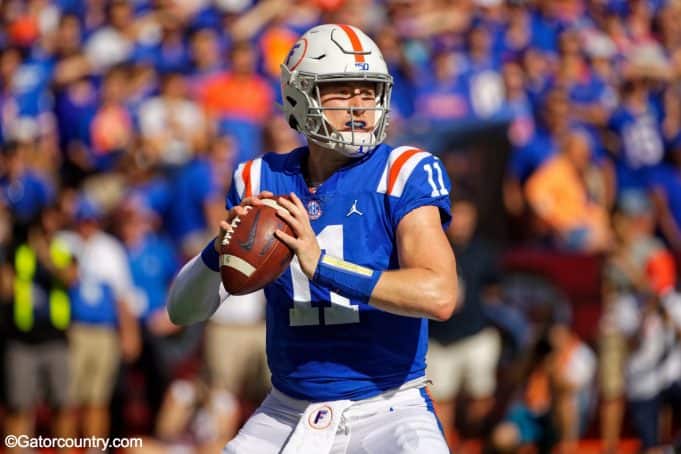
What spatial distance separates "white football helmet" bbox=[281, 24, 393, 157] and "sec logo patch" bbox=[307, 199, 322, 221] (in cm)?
19

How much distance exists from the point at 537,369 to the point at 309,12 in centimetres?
437

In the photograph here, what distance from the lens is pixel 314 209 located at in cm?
373

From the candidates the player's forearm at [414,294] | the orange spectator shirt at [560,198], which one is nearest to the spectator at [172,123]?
the orange spectator shirt at [560,198]

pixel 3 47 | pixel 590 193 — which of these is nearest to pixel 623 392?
pixel 590 193

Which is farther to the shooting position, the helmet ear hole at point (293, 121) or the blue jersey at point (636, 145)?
the blue jersey at point (636, 145)

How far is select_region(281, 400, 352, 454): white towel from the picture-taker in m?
3.51

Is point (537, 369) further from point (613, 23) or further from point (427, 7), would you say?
point (613, 23)

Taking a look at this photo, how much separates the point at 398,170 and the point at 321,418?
829 millimetres

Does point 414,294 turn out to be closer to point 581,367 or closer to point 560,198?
point 581,367

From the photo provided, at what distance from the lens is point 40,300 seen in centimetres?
777

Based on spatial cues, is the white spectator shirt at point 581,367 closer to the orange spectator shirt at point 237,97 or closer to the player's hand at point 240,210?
the orange spectator shirt at point 237,97

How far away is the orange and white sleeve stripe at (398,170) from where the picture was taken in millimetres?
3609

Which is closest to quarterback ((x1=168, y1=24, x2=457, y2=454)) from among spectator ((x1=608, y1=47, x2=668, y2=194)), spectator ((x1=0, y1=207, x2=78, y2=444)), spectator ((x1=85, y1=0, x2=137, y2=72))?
spectator ((x1=0, y1=207, x2=78, y2=444))

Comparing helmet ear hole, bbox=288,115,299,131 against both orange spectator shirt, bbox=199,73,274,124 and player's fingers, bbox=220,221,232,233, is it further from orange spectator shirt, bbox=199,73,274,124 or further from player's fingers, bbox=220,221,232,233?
orange spectator shirt, bbox=199,73,274,124
